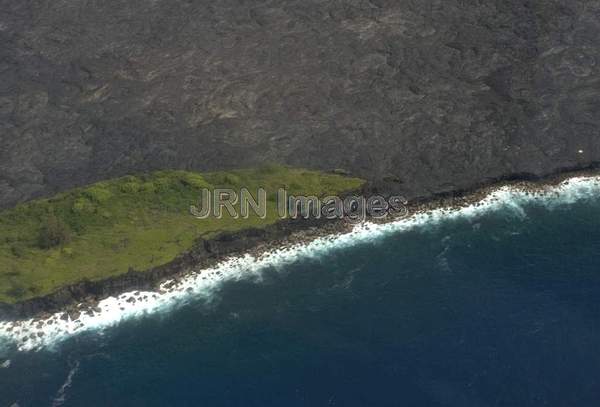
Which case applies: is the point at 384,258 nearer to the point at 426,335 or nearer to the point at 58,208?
the point at 426,335

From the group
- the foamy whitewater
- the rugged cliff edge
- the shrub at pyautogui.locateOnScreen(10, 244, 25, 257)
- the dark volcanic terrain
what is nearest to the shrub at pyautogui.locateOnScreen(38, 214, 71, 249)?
the shrub at pyautogui.locateOnScreen(10, 244, 25, 257)

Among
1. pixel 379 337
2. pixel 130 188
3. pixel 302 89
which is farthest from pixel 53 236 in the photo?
pixel 302 89

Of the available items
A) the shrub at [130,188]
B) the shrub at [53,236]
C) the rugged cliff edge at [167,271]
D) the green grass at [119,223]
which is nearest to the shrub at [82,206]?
the green grass at [119,223]

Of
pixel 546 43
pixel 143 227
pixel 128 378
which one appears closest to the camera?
pixel 128 378

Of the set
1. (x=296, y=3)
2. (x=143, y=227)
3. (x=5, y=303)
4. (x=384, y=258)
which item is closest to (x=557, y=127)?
(x=384, y=258)

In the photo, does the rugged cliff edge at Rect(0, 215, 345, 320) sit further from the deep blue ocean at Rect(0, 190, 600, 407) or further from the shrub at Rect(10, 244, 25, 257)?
the shrub at Rect(10, 244, 25, 257)

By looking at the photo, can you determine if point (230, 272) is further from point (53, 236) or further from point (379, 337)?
point (53, 236)
